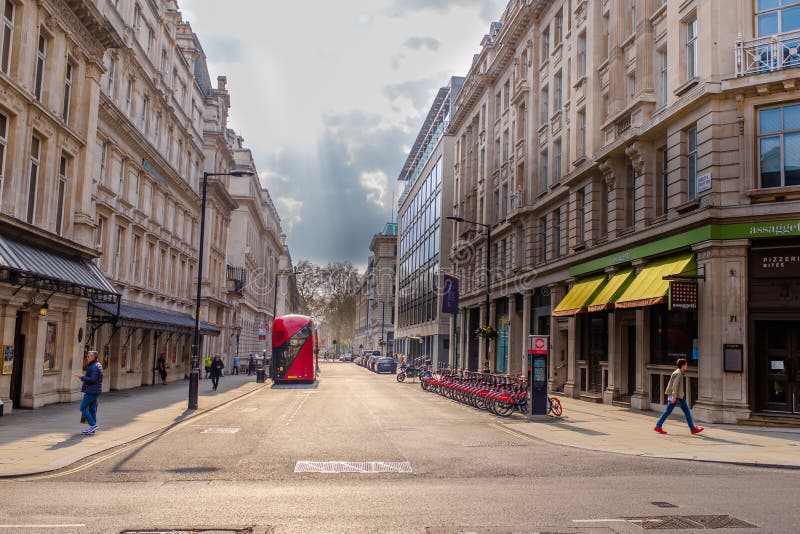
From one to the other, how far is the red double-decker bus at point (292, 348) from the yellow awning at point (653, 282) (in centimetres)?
2023

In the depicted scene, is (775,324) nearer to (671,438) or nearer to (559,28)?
(671,438)

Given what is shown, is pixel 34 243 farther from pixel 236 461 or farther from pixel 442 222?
pixel 442 222

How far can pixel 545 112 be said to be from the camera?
132 feet

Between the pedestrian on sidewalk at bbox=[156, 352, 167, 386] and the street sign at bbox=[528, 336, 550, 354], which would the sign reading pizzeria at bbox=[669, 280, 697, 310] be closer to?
the street sign at bbox=[528, 336, 550, 354]

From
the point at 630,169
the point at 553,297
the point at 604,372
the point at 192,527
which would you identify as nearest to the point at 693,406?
the point at 604,372

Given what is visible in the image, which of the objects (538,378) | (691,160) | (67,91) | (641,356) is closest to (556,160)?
Result: (691,160)

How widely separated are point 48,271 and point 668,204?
770 inches

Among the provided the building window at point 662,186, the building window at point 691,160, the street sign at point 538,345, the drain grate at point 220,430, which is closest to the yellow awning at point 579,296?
the building window at point 662,186

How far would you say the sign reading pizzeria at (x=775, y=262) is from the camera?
67.2 ft

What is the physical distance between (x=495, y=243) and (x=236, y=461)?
36.8 m

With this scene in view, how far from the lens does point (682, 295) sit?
70.5ft

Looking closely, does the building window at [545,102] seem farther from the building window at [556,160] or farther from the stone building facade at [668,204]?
the building window at [556,160]

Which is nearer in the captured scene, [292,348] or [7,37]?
[7,37]

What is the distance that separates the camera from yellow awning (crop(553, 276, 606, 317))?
2948 centimetres
